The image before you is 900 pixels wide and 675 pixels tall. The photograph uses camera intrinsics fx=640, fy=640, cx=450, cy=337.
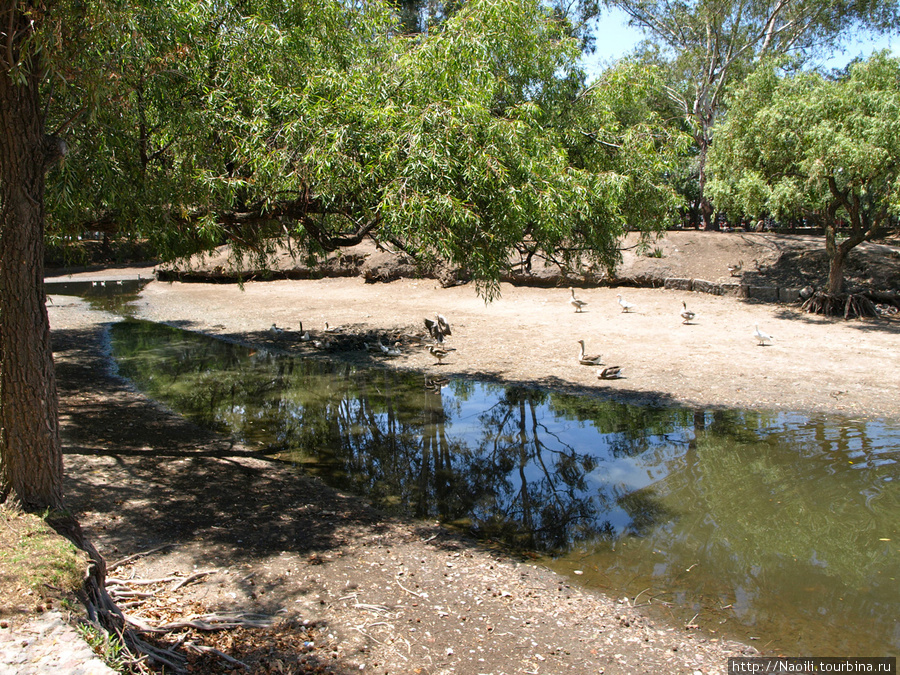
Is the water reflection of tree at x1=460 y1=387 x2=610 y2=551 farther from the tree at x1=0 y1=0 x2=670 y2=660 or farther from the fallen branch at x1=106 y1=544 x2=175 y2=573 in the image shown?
the fallen branch at x1=106 y1=544 x2=175 y2=573

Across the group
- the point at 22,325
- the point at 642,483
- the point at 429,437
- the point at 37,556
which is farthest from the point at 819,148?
the point at 37,556

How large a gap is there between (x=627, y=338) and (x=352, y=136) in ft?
33.9

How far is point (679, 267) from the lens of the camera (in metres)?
23.2

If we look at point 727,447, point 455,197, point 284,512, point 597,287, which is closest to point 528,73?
point 455,197

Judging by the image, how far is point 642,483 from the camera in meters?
8.51

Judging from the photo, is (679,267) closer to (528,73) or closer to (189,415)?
(528,73)

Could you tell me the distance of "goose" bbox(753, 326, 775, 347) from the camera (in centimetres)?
1462

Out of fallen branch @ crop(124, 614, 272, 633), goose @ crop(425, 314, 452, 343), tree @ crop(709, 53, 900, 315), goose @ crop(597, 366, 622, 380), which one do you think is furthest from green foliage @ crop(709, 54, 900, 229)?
fallen branch @ crop(124, 614, 272, 633)

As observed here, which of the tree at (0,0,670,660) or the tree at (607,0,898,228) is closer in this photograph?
the tree at (0,0,670,660)

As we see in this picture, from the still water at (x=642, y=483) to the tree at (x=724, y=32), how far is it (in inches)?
752

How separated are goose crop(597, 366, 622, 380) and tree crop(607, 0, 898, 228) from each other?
16595 mm

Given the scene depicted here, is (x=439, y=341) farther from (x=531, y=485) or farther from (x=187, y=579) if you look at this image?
(x=187, y=579)

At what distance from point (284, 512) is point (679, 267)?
19405 millimetres

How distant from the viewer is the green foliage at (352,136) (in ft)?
24.8
